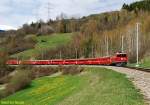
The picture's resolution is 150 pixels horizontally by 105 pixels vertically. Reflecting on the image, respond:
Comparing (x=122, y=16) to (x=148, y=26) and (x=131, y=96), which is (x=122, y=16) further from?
(x=131, y=96)

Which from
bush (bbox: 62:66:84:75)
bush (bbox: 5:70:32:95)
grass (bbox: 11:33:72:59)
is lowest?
bush (bbox: 5:70:32:95)

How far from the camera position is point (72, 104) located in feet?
70.4

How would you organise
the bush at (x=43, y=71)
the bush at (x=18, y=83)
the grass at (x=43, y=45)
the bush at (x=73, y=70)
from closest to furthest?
the bush at (x=18, y=83) → the bush at (x=73, y=70) → the bush at (x=43, y=71) → the grass at (x=43, y=45)

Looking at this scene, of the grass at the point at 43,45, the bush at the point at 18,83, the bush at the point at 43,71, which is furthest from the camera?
the grass at the point at 43,45

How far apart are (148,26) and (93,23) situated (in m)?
A: 71.2

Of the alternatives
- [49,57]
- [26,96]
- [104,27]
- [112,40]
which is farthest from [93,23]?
[26,96]

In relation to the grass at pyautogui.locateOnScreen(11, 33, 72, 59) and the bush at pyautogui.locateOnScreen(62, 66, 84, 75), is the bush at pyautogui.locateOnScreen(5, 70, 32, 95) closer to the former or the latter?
the bush at pyautogui.locateOnScreen(62, 66, 84, 75)

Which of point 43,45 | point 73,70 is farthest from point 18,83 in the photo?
point 43,45

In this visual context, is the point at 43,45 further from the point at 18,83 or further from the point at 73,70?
the point at 18,83

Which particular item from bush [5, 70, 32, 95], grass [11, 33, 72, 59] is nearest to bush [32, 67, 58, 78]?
bush [5, 70, 32, 95]

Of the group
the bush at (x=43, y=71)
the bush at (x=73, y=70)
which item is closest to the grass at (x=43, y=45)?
the bush at (x=43, y=71)

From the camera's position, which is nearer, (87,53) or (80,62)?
(80,62)

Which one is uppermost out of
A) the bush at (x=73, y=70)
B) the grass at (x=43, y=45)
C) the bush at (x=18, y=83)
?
the grass at (x=43, y=45)

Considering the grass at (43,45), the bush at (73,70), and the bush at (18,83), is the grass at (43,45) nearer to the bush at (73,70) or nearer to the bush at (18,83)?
the bush at (73,70)
